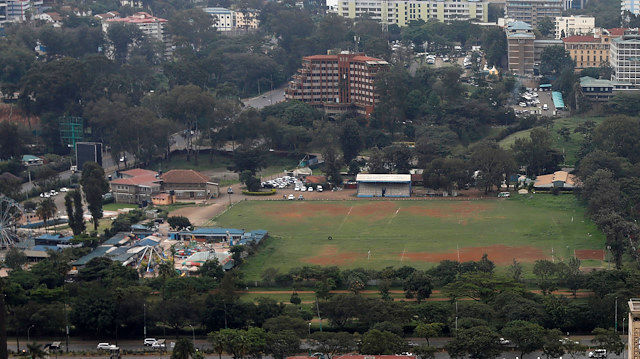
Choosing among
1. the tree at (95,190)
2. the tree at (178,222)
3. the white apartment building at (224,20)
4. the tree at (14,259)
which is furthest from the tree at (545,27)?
the tree at (14,259)

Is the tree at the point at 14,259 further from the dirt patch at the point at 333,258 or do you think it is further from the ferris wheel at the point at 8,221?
the dirt patch at the point at 333,258

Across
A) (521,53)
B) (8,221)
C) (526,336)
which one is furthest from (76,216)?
(521,53)

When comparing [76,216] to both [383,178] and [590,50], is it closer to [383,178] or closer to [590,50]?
[383,178]

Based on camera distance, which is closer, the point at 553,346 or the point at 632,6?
the point at 553,346

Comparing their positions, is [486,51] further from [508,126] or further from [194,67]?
[194,67]

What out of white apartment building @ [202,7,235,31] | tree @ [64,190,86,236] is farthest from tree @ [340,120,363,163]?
white apartment building @ [202,7,235,31]

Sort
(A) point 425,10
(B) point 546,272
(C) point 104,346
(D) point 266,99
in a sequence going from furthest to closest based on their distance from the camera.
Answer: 1. (A) point 425,10
2. (D) point 266,99
3. (B) point 546,272
4. (C) point 104,346

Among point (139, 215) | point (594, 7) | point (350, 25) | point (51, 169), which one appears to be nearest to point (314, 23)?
point (350, 25)
